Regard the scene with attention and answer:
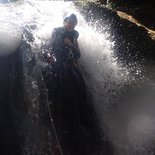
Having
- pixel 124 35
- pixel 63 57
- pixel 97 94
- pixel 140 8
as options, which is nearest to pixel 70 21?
pixel 63 57

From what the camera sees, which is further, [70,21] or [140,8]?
[140,8]

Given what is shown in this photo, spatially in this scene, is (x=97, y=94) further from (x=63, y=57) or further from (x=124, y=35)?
(x=124, y=35)

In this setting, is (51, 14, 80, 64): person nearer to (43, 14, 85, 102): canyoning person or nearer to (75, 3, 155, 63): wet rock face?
(43, 14, 85, 102): canyoning person

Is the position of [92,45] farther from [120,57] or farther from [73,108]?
[73,108]

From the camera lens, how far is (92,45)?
391 inches

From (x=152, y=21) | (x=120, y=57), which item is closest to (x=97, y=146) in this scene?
(x=120, y=57)

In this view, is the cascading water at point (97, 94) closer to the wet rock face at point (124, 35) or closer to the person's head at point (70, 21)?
the wet rock face at point (124, 35)

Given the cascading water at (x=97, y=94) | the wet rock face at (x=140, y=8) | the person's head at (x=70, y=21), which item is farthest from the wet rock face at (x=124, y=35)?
the person's head at (x=70, y=21)

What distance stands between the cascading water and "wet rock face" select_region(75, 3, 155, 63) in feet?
1.35

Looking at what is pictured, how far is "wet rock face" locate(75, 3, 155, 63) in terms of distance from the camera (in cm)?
1042

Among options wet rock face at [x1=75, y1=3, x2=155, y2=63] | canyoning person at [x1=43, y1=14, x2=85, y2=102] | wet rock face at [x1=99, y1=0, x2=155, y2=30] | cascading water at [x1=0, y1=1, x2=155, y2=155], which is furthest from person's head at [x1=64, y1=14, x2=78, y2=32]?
wet rock face at [x1=99, y1=0, x2=155, y2=30]

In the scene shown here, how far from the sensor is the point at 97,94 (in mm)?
9266

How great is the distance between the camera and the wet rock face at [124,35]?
10.4 meters

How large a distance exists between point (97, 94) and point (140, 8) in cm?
692
